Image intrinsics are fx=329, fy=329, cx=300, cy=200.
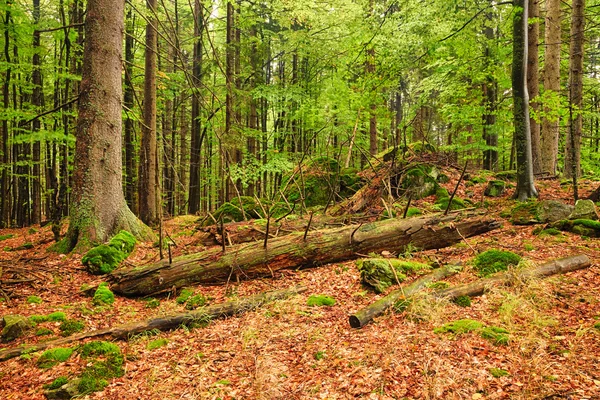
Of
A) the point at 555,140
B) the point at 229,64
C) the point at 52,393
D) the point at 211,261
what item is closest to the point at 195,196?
the point at 229,64

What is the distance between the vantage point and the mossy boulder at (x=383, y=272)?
17.3 ft

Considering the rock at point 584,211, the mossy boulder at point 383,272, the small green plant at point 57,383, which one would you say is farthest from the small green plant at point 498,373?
the rock at point 584,211

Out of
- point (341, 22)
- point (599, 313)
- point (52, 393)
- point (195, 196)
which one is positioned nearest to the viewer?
point (52, 393)

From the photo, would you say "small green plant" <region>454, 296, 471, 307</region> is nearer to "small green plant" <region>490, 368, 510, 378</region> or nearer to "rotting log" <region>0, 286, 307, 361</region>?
"small green plant" <region>490, 368, 510, 378</region>

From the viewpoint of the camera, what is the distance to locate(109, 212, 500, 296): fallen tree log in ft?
18.1

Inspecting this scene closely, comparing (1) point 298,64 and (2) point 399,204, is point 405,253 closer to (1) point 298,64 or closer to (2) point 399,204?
(2) point 399,204

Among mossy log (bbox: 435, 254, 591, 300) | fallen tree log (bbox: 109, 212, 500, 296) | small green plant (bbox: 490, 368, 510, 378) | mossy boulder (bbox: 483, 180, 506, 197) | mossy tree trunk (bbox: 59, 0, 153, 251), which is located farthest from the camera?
mossy boulder (bbox: 483, 180, 506, 197)

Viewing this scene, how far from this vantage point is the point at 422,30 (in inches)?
476

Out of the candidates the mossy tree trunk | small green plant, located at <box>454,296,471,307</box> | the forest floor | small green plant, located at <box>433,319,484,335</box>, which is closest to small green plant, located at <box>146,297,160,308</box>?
the forest floor

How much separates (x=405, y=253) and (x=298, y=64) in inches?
801

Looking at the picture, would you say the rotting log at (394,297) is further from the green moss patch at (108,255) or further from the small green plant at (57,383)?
the green moss patch at (108,255)

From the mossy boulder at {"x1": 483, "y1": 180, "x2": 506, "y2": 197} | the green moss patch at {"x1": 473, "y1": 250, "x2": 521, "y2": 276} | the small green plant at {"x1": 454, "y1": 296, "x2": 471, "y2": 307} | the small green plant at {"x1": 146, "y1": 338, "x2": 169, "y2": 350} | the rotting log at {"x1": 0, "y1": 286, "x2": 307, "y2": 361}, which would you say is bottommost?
the small green plant at {"x1": 146, "y1": 338, "x2": 169, "y2": 350}

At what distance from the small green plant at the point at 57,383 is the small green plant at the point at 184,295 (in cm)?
198

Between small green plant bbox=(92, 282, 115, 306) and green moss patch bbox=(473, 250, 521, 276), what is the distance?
19.3ft
